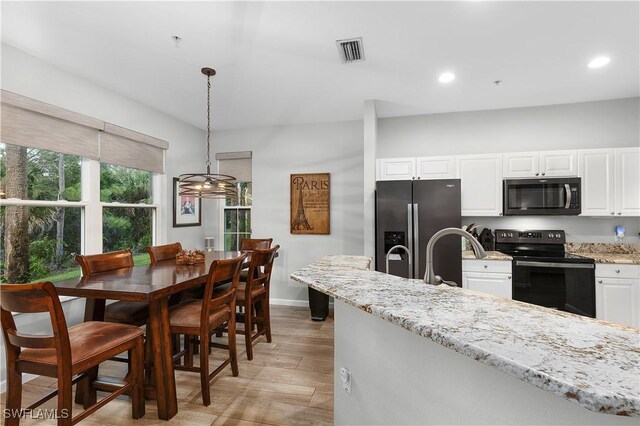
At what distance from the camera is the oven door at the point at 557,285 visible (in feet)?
10.2

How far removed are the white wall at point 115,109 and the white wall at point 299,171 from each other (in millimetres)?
549

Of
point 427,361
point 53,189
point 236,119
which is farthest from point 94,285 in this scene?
point 236,119

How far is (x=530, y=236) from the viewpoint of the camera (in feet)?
12.2

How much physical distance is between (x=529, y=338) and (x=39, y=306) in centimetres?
207

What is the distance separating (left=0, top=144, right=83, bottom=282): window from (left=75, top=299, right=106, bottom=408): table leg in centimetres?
95

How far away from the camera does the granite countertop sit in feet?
1.85

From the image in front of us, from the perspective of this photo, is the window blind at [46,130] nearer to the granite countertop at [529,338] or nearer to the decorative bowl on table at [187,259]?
the decorative bowl on table at [187,259]

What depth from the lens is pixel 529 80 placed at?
315 centimetres

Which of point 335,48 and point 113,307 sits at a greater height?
point 335,48

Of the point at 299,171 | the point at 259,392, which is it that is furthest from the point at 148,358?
the point at 299,171

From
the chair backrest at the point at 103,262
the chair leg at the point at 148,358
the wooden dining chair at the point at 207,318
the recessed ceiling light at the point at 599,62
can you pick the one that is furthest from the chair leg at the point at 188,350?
the recessed ceiling light at the point at 599,62

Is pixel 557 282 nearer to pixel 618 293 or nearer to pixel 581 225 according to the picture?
pixel 618 293

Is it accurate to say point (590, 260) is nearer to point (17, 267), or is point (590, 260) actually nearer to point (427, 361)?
point (427, 361)

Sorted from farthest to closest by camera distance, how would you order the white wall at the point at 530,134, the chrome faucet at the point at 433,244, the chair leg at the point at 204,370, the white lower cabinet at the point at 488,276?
the white wall at the point at 530,134 < the white lower cabinet at the point at 488,276 < the chair leg at the point at 204,370 < the chrome faucet at the point at 433,244
